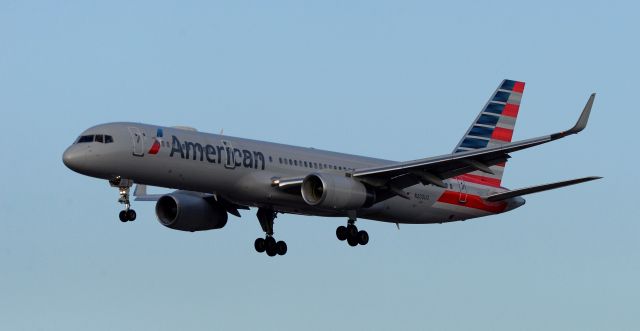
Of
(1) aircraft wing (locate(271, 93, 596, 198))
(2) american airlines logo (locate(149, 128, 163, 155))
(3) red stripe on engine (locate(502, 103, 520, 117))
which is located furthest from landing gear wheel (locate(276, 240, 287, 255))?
(3) red stripe on engine (locate(502, 103, 520, 117))

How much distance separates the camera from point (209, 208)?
2586 inches

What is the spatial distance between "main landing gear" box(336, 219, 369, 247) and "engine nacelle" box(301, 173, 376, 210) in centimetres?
262

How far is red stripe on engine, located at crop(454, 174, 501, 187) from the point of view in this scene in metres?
67.8

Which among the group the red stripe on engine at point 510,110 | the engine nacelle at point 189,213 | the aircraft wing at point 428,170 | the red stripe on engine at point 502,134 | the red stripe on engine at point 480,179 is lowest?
the engine nacelle at point 189,213

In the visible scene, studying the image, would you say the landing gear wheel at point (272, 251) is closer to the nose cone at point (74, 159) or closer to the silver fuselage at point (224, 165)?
the silver fuselage at point (224, 165)

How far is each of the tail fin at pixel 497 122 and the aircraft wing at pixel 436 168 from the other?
8.36 metres

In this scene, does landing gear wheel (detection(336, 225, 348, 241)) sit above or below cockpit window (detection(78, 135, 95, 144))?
below

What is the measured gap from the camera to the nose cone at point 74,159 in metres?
57.4

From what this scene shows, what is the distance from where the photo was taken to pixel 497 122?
7300cm

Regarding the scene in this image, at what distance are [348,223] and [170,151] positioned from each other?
9426 mm

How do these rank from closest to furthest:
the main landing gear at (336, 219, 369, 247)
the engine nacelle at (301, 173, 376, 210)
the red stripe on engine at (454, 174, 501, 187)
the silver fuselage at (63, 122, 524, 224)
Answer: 1. the silver fuselage at (63, 122, 524, 224)
2. the engine nacelle at (301, 173, 376, 210)
3. the main landing gear at (336, 219, 369, 247)
4. the red stripe on engine at (454, 174, 501, 187)

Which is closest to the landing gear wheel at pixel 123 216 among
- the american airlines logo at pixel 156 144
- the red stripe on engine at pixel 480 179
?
the american airlines logo at pixel 156 144

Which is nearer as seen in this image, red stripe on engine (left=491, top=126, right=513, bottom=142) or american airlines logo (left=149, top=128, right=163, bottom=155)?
american airlines logo (left=149, top=128, right=163, bottom=155)

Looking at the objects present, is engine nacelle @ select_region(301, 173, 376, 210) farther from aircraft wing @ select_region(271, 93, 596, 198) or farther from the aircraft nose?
the aircraft nose
